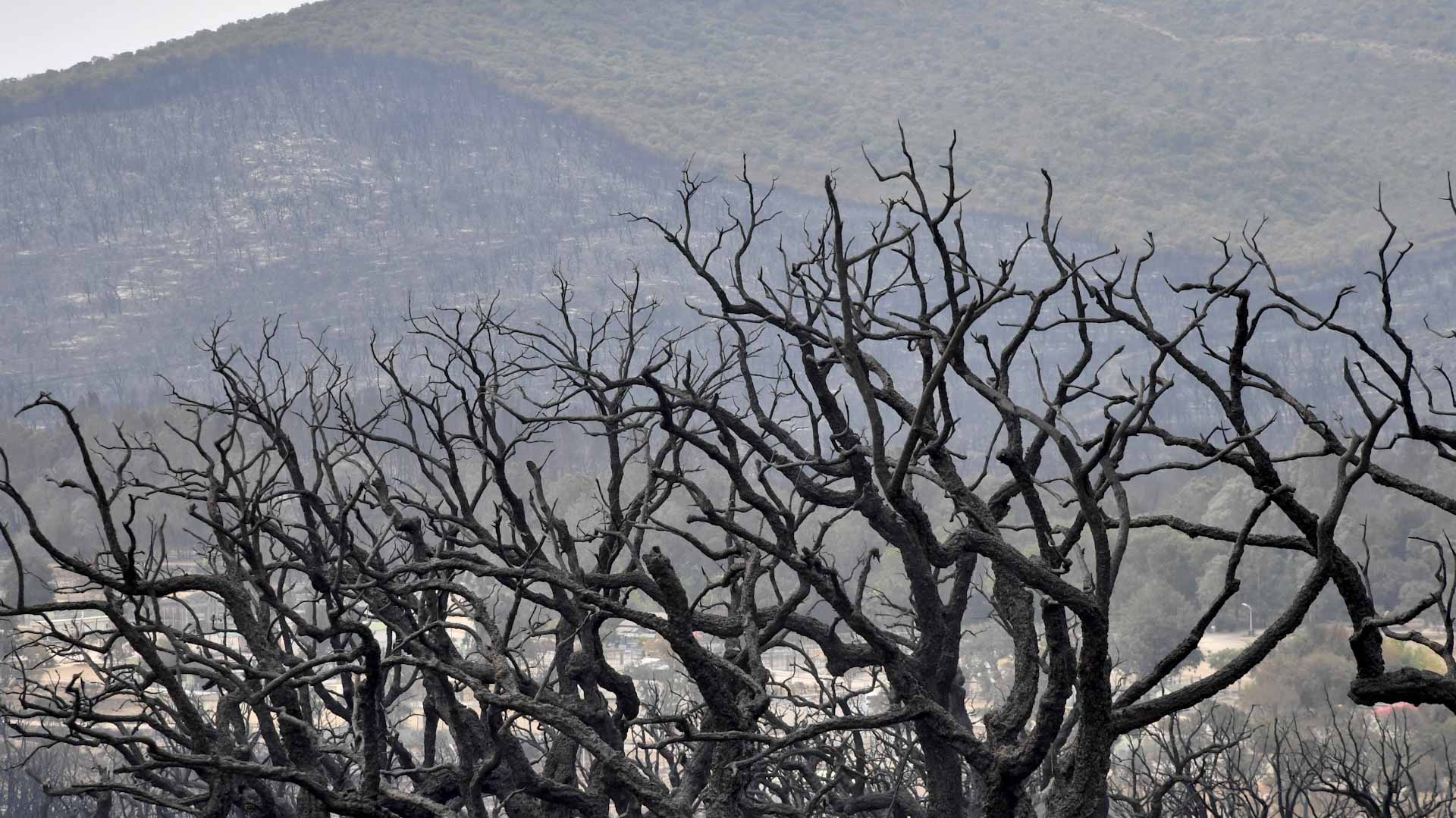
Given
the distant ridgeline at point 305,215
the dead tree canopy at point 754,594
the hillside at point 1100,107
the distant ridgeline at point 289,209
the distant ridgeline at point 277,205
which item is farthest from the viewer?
the hillside at point 1100,107

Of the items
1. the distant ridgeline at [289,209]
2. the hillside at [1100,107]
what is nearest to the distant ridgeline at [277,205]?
the distant ridgeline at [289,209]

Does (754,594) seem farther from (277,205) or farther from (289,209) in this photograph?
(289,209)

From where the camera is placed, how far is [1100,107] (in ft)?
570

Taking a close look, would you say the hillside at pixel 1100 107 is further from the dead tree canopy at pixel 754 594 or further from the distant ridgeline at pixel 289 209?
the dead tree canopy at pixel 754 594

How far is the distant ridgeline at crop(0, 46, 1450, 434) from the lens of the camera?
122125 mm

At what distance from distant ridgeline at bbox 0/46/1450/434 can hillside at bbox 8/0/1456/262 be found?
4450 mm

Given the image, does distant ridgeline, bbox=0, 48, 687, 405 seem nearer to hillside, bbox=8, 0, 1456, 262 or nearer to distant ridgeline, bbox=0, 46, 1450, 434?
distant ridgeline, bbox=0, 46, 1450, 434

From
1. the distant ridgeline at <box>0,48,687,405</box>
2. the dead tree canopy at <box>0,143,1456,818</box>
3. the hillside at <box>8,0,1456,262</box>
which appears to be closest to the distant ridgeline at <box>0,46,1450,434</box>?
the distant ridgeline at <box>0,48,687,405</box>

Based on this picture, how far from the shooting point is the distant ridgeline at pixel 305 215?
401 feet

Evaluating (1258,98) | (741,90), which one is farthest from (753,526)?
(1258,98)

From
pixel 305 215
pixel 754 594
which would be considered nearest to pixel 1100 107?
pixel 305 215

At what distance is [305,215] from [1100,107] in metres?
96.0

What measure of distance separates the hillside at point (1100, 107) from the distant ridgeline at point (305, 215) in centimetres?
445

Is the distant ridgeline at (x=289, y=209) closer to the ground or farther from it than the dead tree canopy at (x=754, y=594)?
farther from it
